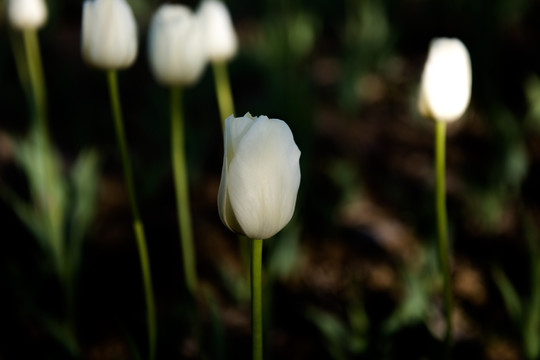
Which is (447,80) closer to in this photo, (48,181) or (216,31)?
(216,31)

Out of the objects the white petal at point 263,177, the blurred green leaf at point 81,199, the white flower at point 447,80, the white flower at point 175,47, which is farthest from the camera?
the blurred green leaf at point 81,199

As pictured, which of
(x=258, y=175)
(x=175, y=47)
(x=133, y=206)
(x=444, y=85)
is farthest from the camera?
(x=175, y=47)

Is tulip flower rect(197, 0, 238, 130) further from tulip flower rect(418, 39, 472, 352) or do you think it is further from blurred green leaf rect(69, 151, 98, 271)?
tulip flower rect(418, 39, 472, 352)

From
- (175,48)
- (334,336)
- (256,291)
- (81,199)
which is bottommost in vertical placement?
(334,336)

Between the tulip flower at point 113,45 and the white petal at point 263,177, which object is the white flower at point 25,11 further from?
the white petal at point 263,177

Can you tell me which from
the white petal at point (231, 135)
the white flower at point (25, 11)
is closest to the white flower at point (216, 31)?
the white flower at point (25, 11)

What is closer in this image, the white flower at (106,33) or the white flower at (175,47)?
the white flower at (106,33)

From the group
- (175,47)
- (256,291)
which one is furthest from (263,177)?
(175,47)
